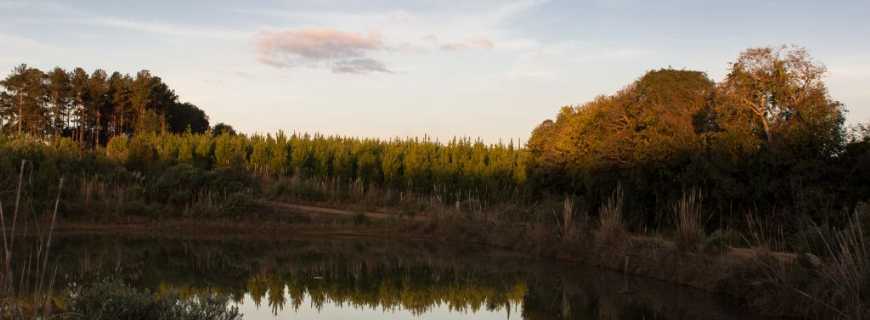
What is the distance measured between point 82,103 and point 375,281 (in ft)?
140

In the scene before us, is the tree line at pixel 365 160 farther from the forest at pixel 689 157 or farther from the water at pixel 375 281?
the water at pixel 375 281

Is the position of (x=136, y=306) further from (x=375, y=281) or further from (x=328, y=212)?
(x=328, y=212)

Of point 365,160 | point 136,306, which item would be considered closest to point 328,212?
point 365,160

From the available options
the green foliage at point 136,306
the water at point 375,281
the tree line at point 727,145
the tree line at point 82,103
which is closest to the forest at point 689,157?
the tree line at point 727,145

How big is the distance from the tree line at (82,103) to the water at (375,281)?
33.1 meters

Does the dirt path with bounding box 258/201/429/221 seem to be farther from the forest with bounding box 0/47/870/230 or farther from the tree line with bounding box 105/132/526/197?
the tree line with bounding box 105/132/526/197

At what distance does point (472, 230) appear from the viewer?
19.5m

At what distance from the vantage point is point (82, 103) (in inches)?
1939

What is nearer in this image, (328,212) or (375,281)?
(375,281)

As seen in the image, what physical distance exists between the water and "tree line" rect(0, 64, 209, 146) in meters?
33.1

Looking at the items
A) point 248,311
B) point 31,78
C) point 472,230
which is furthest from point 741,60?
point 31,78

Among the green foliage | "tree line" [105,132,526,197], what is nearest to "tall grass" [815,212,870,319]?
the green foliage

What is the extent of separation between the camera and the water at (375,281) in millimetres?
10680

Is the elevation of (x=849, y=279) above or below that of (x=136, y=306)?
above
